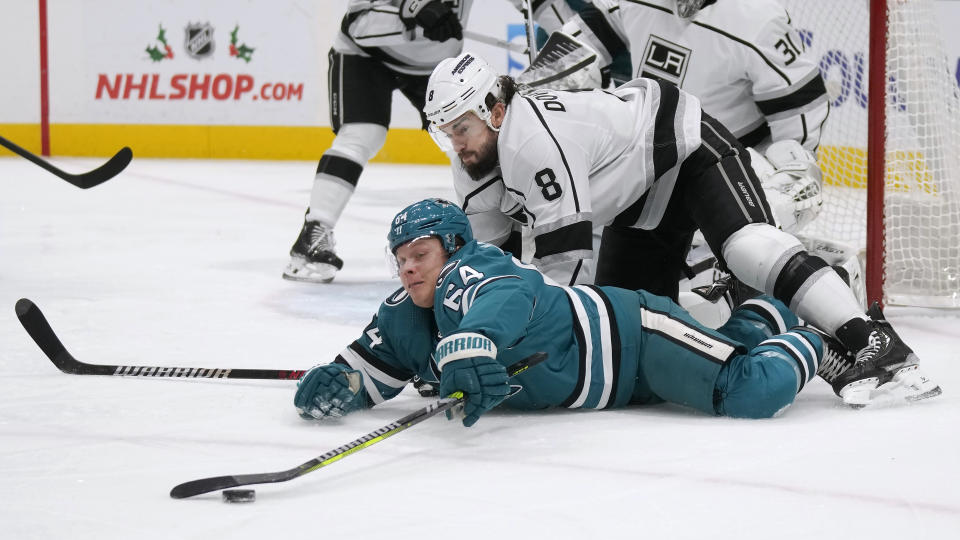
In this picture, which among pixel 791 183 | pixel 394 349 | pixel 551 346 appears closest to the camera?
pixel 551 346

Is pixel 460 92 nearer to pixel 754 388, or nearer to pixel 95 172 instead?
pixel 754 388

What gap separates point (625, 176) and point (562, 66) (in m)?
0.89

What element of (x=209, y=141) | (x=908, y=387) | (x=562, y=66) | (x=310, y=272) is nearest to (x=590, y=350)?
(x=908, y=387)

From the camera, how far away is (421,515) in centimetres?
173

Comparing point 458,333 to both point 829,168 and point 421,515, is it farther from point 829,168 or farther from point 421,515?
point 829,168

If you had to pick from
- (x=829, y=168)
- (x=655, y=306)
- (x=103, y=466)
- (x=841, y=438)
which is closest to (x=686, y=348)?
(x=655, y=306)

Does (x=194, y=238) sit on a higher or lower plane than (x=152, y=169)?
higher

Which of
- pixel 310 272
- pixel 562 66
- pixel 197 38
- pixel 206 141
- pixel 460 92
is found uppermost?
pixel 460 92

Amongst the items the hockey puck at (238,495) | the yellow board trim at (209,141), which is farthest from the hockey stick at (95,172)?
the yellow board trim at (209,141)

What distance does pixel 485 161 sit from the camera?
8.60 feet

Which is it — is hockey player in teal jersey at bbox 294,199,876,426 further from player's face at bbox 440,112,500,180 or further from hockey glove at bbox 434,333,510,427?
player's face at bbox 440,112,500,180

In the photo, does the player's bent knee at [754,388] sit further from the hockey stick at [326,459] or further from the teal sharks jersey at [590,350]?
the hockey stick at [326,459]

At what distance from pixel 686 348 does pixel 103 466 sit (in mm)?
964

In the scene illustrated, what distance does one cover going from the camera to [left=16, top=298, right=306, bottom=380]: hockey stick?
8.36ft
